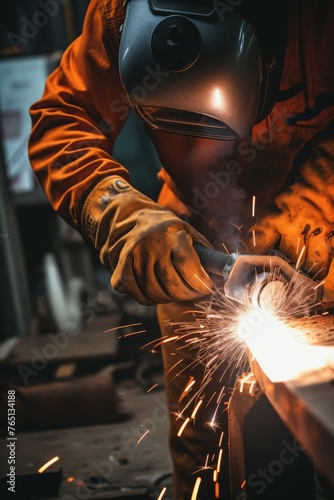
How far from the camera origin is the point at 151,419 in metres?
3.12

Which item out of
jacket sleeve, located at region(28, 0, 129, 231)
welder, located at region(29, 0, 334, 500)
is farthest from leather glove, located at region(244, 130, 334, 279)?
jacket sleeve, located at region(28, 0, 129, 231)

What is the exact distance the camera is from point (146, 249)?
1.33m

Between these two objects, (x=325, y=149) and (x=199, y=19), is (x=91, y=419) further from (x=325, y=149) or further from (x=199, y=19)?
(x=199, y=19)

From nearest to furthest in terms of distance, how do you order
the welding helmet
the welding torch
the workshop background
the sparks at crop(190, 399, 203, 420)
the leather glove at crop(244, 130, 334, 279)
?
1. the welding torch
2. the welding helmet
3. the leather glove at crop(244, 130, 334, 279)
4. the sparks at crop(190, 399, 203, 420)
5. the workshop background

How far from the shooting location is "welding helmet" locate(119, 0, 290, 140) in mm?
1343

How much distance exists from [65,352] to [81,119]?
2317mm

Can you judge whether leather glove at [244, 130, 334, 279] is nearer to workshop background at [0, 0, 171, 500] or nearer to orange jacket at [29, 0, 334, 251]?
orange jacket at [29, 0, 334, 251]

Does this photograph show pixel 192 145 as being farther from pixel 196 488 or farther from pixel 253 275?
pixel 196 488

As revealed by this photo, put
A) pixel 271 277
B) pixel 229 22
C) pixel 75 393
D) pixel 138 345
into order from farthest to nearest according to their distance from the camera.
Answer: pixel 138 345
pixel 75 393
pixel 229 22
pixel 271 277

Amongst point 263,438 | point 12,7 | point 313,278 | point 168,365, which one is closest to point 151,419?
point 168,365

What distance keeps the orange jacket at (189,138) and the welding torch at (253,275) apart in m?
0.44

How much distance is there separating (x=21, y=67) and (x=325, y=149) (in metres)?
3.68

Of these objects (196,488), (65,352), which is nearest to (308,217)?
Answer: (196,488)

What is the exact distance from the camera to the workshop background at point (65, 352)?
251 cm
